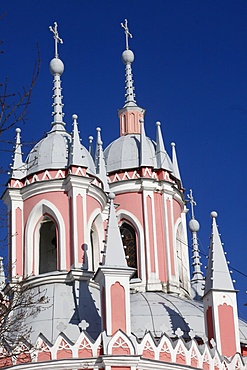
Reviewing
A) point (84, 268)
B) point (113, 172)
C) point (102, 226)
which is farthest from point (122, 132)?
point (84, 268)

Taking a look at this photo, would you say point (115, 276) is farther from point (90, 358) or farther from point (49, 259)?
point (49, 259)

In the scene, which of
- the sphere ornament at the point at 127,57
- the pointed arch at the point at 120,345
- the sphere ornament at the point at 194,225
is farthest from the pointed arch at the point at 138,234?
the sphere ornament at the point at 194,225

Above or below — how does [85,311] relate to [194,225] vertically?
below

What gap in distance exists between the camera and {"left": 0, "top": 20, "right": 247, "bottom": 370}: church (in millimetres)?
24219

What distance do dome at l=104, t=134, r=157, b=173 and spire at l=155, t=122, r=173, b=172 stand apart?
0.17 metres

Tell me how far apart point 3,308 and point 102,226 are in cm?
1474

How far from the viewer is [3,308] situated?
50.3 ft

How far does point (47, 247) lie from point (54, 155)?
10.4ft

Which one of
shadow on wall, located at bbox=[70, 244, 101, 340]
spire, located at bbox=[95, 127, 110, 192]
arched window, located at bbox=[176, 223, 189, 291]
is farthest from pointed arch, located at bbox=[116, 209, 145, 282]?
shadow on wall, located at bbox=[70, 244, 101, 340]

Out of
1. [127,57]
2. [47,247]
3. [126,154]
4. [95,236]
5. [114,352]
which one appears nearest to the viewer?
[114,352]

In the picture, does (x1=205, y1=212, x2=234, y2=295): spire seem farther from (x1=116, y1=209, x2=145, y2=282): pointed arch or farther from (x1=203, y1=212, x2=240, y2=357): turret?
(x1=116, y1=209, x2=145, y2=282): pointed arch

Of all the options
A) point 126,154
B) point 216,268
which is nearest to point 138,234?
point 126,154

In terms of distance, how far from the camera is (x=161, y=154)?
32.6 m

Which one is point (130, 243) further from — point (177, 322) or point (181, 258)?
point (177, 322)
